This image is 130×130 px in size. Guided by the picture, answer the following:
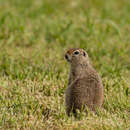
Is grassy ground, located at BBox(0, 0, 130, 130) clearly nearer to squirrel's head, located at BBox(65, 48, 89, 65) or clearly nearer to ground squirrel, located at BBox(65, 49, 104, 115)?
ground squirrel, located at BBox(65, 49, 104, 115)

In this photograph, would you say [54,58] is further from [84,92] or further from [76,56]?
[84,92]

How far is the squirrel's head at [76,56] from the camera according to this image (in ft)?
16.8

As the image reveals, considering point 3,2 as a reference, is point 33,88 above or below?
below

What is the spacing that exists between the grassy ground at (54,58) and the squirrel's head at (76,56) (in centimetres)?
55

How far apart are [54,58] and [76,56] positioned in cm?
172

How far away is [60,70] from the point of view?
6457 mm

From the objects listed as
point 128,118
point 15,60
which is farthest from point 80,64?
point 15,60

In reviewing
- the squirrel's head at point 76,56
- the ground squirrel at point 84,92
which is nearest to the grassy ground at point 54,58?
the ground squirrel at point 84,92

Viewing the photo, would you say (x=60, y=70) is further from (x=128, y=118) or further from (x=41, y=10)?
(x=41, y=10)

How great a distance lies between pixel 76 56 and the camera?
202 inches

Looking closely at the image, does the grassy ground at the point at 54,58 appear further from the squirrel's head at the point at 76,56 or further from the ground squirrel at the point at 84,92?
the squirrel's head at the point at 76,56

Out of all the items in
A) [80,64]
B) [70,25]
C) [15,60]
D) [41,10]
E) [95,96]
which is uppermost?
[41,10]

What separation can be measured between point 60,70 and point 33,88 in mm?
1105

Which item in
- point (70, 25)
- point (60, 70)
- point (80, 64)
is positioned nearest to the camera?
point (80, 64)
